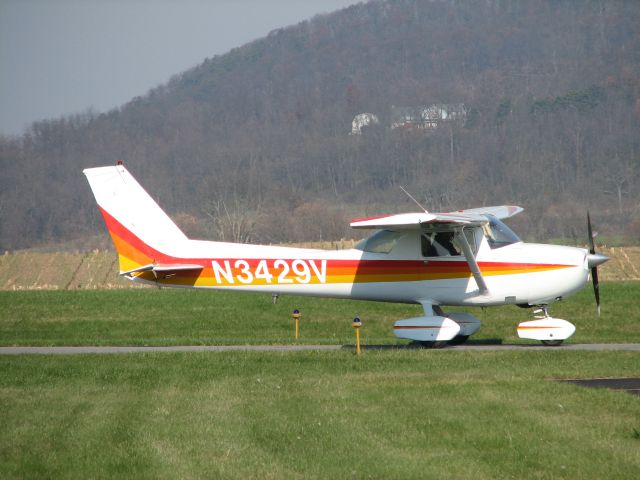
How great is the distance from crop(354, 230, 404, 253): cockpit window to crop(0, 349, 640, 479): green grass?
2.82 metres

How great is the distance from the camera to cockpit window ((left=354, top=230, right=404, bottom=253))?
18.4 meters

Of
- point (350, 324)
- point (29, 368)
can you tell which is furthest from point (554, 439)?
point (350, 324)

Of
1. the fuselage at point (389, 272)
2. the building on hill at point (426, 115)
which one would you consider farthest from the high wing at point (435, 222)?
the building on hill at point (426, 115)

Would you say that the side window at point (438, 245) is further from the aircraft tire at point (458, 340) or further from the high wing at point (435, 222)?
the aircraft tire at point (458, 340)

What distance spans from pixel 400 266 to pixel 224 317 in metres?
12.4

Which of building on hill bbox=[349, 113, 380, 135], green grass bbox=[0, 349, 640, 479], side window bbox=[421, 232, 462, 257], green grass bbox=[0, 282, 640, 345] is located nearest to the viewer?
green grass bbox=[0, 349, 640, 479]

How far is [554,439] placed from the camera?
32.4 ft

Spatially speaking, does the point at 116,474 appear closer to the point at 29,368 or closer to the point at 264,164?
the point at 29,368

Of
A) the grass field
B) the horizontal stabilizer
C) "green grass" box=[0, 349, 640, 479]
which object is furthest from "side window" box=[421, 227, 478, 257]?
the horizontal stabilizer

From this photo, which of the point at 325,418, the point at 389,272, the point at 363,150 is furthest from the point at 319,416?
the point at 363,150

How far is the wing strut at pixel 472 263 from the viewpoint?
57.3 ft

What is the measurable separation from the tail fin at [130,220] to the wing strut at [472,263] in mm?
5757

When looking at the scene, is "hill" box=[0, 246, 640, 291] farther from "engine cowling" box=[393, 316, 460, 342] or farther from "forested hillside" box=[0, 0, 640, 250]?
"engine cowling" box=[393, 316, 460, 342]

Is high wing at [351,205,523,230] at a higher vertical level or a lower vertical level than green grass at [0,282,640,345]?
higher
